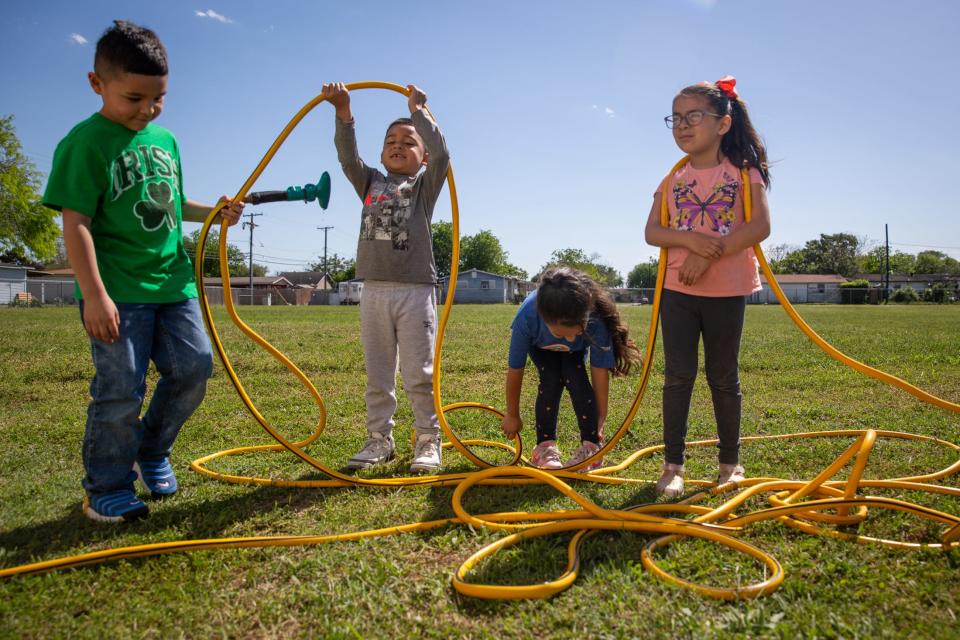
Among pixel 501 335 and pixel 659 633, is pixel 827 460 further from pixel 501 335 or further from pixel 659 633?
pixel 501 335

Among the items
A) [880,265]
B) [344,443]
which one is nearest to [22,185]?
[344,443]

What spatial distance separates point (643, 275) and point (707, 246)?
10203cm

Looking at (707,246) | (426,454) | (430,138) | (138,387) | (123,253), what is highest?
(430,138)

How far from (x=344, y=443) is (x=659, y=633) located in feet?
8.25

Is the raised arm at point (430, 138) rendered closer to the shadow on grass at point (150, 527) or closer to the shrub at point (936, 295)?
the shadow on grass at point (150, 527)

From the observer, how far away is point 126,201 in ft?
8.46

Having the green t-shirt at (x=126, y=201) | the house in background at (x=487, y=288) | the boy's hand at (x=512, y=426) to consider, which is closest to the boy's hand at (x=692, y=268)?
the boy's hand at (x=512, y=426)

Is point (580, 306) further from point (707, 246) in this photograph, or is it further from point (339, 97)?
point (339, 97)

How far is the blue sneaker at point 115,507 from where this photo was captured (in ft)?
8.13

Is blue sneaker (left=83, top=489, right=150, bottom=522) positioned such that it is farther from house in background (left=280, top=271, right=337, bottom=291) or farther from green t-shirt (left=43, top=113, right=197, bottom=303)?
house in background (left=280, top=271, right=337, bottom=291)

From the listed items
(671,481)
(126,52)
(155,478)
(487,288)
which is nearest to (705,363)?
(671,481)

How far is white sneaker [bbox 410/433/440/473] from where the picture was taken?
3.22 m

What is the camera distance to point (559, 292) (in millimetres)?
3074

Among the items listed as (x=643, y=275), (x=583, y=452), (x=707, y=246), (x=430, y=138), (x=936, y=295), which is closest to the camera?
(x=707, y=246)
